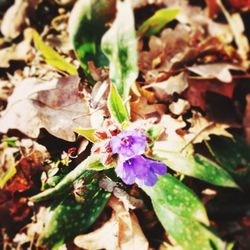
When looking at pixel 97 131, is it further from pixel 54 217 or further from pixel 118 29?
pixel 118 29

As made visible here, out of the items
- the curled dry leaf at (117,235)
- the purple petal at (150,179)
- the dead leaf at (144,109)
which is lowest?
the curled dry leaf at (117,235)

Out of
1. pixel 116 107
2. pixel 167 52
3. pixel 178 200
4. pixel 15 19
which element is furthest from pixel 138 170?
pixel 15 19

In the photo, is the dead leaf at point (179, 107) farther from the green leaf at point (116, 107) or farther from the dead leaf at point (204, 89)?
the green leaf at point (116, 107)

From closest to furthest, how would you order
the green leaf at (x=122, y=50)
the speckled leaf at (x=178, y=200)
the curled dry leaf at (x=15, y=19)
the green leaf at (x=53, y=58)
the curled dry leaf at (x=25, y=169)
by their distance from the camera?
the speckled leaf at (x=178, y=200) → the curled dry leaf at (x=25, y=169) → the green leaf at (x=122, y=50) → the green leaf at (x=53, y=58) → the curled dry leaf at (x=15, y=19)

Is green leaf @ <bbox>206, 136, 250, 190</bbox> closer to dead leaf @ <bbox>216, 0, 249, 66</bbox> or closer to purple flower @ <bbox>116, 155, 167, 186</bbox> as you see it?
dead leaf @ <bbox>216, 0, 249, 66</bbox>

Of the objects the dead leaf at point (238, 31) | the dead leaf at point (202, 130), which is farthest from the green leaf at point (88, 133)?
the dead leaf at point (238, 31)

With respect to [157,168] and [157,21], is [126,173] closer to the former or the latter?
[157,168]
